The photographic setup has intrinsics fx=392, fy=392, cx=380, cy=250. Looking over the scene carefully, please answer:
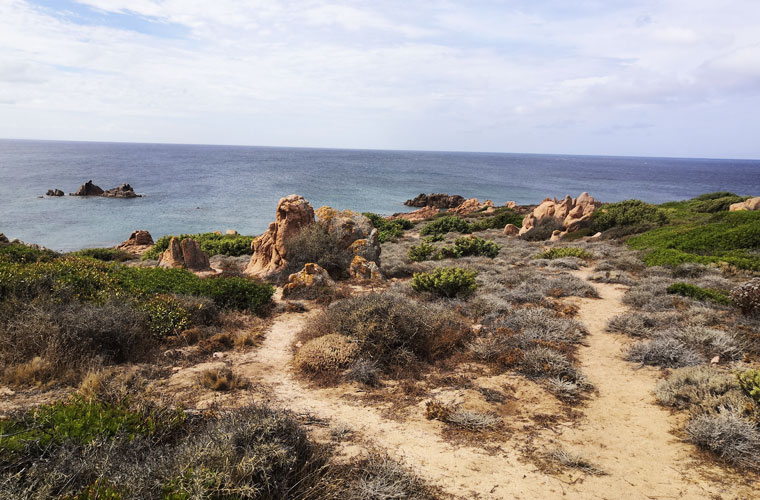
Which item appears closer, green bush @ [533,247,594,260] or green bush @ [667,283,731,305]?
green bush @ [667,283,731,305]

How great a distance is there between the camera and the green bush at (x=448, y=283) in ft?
35.8

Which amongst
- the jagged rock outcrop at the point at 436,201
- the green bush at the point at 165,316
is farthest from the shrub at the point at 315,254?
the jagged rock outcrop at the point at 436,201

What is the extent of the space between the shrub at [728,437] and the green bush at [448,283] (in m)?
6.22

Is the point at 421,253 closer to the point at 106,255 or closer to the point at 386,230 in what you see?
the point at 386,230

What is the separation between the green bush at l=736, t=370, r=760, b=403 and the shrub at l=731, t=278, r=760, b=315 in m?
4.25

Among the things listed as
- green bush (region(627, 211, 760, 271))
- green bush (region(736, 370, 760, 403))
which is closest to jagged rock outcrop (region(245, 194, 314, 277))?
green bush (region(736, 370, 760, 403))

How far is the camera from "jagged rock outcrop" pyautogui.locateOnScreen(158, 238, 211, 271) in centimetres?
1456

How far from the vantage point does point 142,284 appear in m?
9.87

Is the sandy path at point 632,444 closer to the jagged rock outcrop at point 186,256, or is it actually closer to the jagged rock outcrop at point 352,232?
the jagged rock outcrop at point 352,232

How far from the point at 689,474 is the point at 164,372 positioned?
24.4ft

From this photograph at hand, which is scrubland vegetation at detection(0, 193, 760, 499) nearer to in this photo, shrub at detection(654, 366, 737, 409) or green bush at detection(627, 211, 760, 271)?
shrub at detection(654, 366, 737, 409)

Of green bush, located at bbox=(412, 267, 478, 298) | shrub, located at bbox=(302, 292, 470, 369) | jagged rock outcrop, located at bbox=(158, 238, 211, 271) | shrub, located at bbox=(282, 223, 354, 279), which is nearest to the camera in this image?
shrub, located at bbox=(302, 292, 470, 369)

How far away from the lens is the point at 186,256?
14.6m

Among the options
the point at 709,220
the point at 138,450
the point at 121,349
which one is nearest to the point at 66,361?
the point at 121,349
